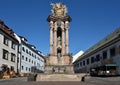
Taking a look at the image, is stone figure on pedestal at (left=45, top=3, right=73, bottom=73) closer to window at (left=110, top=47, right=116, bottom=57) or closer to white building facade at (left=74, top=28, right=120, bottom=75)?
white building facade at (left=74, top=28, right=120, bottom=75)

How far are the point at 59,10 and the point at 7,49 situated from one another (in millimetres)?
14159

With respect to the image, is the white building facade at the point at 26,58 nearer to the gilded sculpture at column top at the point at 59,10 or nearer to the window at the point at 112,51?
the gilded sculpture at column top at the point at 59,10

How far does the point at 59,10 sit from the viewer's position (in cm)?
5603

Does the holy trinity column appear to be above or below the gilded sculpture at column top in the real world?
below

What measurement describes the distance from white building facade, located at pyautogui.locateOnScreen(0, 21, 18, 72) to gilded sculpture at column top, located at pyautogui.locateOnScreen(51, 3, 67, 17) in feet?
36.0

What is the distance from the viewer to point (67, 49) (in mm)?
52625

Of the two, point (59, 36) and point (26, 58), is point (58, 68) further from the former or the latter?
point (26, 58)

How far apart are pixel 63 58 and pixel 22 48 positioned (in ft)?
57.5

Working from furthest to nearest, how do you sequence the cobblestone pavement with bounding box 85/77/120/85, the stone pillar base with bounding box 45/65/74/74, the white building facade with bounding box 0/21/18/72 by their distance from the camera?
1. the stone pillar base with bounding box 45/65/74/74
2. the white building facade with bounding box 0/21/18/72
3. the cobblestone pavement with bounding box 85/77/120/85

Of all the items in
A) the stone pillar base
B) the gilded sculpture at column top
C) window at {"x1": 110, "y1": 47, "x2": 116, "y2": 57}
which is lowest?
the stone pillar base

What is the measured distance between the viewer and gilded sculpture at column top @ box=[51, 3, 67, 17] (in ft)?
182

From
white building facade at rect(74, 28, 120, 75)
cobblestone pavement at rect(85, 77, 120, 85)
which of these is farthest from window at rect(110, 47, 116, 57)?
cobblestone pavement at rect(85, 77, 120, 85)

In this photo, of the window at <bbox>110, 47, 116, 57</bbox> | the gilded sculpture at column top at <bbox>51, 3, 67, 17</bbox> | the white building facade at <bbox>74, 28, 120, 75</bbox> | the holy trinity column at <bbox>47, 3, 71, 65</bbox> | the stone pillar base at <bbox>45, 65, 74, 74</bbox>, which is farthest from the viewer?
the gilded sculpture at column top at <bbox>51, 3, 67, 17</bbox>

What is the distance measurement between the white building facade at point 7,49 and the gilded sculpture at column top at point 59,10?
11.0m
